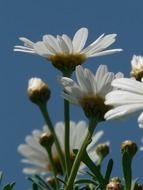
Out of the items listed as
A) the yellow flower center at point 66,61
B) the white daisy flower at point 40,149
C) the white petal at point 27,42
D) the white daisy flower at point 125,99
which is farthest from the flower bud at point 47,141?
the white daisy flower at point 125,99

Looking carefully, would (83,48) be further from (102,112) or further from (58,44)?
(102,112)

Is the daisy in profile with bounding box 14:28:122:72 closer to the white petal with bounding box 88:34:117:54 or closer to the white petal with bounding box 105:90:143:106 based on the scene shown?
the white petal with bounding box 88:34:117:54

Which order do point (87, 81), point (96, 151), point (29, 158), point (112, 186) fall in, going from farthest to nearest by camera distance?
point (29, 158), point (96, 151), point (87, 81), point (112, 186)

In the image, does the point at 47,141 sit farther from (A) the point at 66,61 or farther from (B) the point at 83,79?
(B) the point at 83,79

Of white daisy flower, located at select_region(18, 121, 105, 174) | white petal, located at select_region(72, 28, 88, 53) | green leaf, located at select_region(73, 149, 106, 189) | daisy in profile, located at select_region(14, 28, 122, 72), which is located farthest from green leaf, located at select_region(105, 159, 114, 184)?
white daisy flower, located at select_region(18, 121, 105, 174)

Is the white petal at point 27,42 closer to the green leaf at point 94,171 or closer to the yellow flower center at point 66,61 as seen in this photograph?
the yellow flower center at point 66,61

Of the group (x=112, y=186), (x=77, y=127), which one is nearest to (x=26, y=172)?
(x=77, y=127)

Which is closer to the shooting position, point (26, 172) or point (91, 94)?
point (91, 94)
